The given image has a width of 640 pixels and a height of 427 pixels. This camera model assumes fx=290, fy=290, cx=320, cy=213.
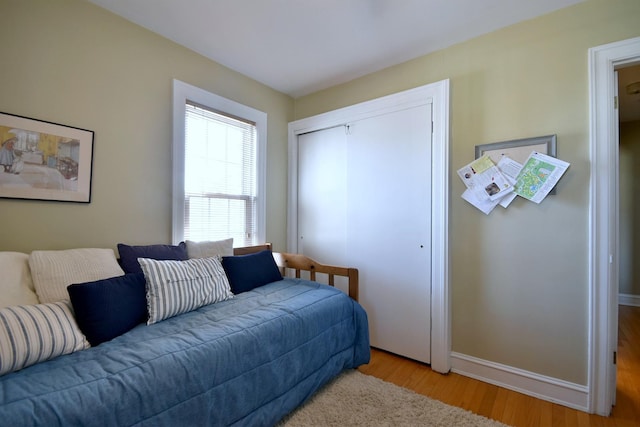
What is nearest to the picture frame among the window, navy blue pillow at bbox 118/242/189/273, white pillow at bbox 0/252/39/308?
the window

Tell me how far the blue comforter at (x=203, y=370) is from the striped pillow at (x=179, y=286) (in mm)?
70

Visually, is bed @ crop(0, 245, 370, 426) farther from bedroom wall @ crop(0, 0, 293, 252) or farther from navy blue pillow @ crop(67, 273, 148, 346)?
bedroom wall @ crop(0, 0, 293, 252)

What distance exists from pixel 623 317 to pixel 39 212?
5580mm

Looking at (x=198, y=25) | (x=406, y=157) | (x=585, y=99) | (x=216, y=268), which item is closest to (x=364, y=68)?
(x=406, y=157)

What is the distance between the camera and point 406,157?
7.89 feet

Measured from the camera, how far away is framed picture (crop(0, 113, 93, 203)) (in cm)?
155

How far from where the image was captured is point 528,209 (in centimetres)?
194

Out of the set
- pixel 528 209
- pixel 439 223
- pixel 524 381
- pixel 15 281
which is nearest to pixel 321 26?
pixel 439 223

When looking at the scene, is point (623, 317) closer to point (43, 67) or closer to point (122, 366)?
point (122, 366)

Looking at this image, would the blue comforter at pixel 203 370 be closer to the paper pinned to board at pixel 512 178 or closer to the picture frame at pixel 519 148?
the paper pinned to board at pixel 512 178

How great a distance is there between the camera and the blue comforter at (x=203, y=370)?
96cm

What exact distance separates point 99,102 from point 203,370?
1789mm

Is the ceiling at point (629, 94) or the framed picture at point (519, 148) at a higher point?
the ceiling at point (629, 94)

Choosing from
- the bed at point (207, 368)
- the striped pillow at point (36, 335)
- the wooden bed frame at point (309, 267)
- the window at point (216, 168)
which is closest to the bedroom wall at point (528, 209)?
the wooden bed frame at point (309, 267)
